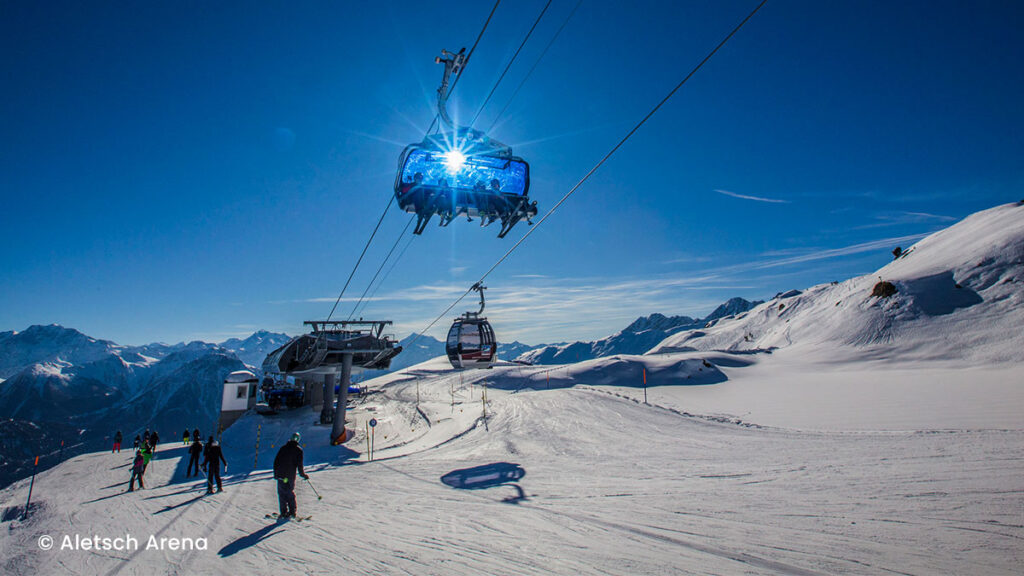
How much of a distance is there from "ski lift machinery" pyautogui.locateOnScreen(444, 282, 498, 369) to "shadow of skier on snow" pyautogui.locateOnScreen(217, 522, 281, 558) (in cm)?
1511

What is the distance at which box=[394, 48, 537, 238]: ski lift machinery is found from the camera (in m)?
14.3

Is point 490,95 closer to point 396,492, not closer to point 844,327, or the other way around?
point 396,492

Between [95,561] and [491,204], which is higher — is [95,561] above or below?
below

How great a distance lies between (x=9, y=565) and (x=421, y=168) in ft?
42.9

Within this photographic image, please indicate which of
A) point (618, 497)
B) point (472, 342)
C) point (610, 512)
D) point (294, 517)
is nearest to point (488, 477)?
point (618, 497)

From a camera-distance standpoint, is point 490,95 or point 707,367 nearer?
point 490,95

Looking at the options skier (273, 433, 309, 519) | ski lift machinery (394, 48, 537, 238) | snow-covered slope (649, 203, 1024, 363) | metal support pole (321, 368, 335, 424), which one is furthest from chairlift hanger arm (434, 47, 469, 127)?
snow-covered slope (649, 203, 1024, 363)

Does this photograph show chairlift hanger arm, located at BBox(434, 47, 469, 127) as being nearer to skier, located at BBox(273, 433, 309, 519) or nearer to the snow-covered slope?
skier, located at BBox(273, 433, 309, 519)

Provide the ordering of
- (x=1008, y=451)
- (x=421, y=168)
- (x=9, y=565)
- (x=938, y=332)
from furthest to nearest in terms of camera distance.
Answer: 1. (x=938, y=332)
2. (x=421, y=168)
3. (x=1008, y=451)
4. (x=9, y=565)

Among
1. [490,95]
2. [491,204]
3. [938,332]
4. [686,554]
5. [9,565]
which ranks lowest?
[9,565]

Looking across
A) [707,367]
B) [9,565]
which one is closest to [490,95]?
[9,565]

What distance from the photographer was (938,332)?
41.7m

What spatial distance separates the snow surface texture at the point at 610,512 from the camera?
6234 millimetres

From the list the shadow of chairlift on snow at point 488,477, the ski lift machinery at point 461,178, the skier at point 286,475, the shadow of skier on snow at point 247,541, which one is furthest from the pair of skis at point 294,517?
the ski lift machinery at point 461,178
